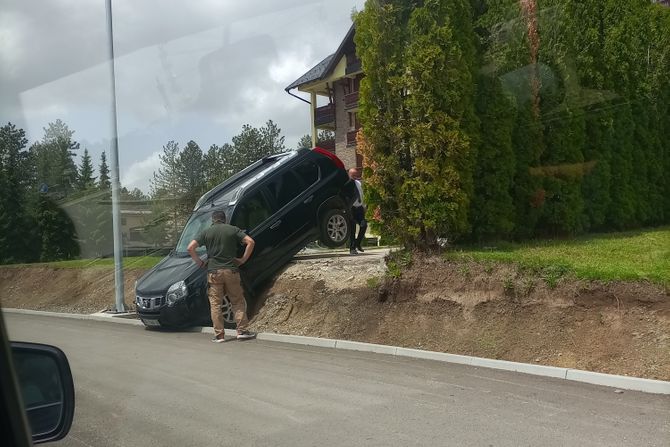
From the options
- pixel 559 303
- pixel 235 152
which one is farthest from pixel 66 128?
pixel 235 152

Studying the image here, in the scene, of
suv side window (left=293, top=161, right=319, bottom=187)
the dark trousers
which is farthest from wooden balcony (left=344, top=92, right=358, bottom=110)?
the dark trousers

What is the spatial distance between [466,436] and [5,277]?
343cm

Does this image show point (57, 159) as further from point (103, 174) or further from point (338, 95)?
point (338, 95)

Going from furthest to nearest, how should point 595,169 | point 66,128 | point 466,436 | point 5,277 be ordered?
1. point 595,169
2. point 66,128
3. point 466,436
4. point 5,277

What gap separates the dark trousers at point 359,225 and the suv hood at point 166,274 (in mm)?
3522

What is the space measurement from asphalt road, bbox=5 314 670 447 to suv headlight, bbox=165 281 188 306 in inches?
90.9

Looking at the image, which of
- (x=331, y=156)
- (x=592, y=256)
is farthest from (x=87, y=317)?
(x=592, y=256)

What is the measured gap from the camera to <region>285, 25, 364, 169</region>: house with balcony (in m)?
12.6

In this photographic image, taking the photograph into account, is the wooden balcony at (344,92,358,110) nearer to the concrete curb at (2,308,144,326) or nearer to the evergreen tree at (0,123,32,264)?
the concrete curb at (2,308,144,326)

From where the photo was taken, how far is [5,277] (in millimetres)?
3932

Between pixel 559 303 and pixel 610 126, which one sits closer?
pixel 559 303

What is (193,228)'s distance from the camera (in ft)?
37.8

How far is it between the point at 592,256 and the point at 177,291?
21.3 ft

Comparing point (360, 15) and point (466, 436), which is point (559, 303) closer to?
point (466, 436)
